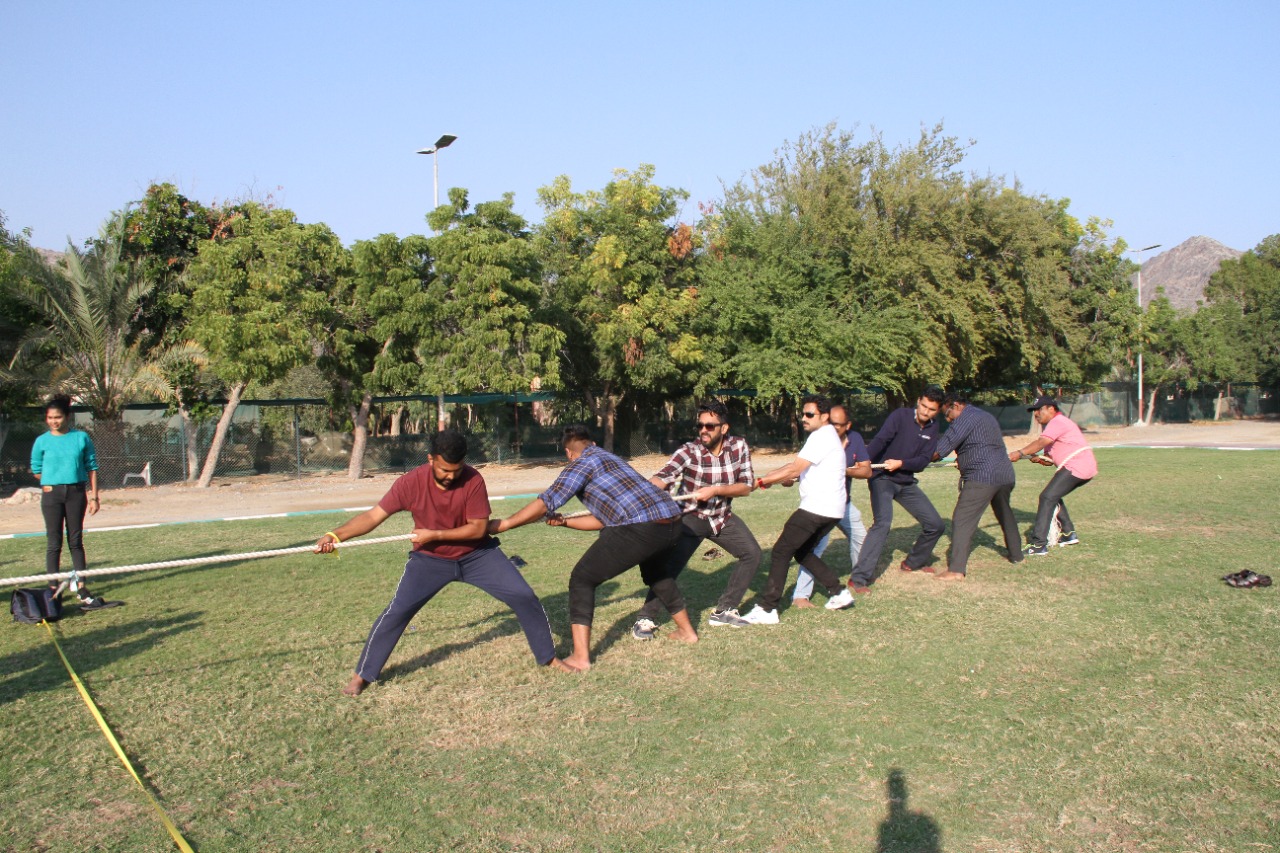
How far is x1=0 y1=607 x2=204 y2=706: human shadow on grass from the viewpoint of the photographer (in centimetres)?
639

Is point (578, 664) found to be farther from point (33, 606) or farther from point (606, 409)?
point (606, 409)

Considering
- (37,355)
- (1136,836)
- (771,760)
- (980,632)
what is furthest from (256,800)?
(37,355)

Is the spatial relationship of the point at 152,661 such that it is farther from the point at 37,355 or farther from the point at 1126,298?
the point at 1126,298

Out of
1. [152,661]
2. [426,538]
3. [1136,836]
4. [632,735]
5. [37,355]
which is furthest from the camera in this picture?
[37,355]

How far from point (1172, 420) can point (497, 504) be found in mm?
48839

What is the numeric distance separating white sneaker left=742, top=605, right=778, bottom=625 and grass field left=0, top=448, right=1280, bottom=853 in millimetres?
173

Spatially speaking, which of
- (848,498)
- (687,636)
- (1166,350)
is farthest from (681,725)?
(1166,350)

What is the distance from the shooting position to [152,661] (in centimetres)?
689

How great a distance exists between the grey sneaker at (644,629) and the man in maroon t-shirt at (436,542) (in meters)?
1.15

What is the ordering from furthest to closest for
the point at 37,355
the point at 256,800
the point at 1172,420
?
the point at 1172,420
the point at 37,355
the point at 256,800

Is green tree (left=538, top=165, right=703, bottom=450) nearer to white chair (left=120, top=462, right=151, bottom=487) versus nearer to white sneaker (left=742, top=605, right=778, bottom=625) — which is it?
white chair (left=120, top=462, right=151, bottom=487)

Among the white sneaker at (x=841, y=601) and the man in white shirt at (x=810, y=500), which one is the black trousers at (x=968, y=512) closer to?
the white sneaker at (x=841, y=601)

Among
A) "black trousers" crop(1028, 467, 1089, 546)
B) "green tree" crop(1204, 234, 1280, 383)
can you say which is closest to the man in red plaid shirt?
"black trousers" crop(1028, 467, 1089, 546)

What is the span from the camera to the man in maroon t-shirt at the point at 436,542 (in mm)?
6051
